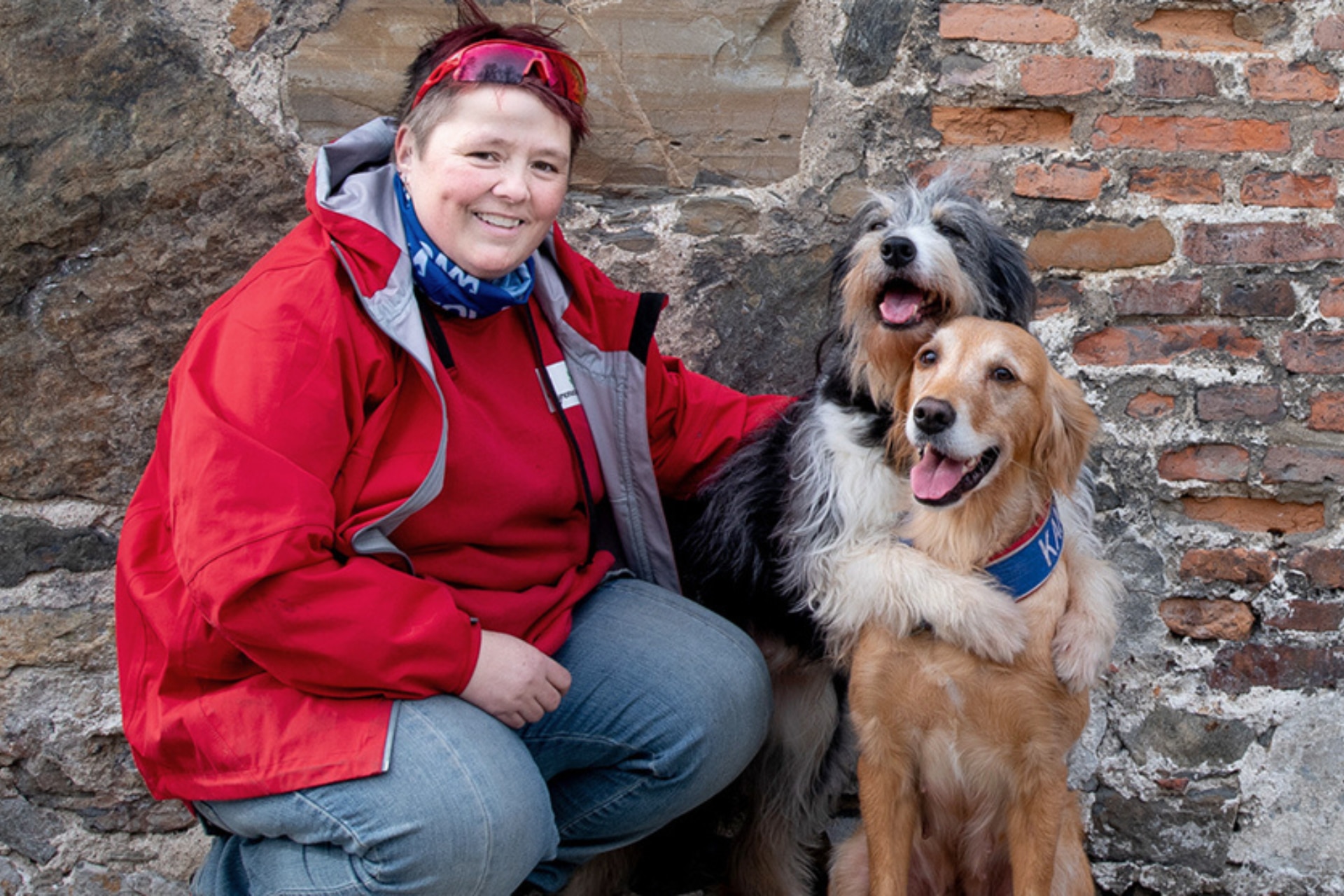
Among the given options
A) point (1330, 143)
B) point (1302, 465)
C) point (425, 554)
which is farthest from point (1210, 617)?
point (425, 554)

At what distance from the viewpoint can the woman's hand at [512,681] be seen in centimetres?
198

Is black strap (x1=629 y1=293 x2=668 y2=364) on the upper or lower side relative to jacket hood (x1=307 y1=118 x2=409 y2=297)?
lower

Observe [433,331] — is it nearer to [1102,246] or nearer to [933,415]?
[933,415]

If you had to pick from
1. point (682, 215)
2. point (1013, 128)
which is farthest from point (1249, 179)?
point (682, 215)

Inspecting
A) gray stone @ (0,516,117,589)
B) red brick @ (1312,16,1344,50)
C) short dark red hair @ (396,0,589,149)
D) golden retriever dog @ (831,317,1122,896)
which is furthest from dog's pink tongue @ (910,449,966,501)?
gray stone @ (0,516,117,589)

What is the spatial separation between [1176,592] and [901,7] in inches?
56.6

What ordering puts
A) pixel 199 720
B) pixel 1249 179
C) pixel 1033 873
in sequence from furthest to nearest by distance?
pixel 1249 179 → pixel 1033 873 → pixel 199 720

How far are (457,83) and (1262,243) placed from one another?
176cm

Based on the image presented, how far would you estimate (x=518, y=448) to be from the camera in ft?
7.18

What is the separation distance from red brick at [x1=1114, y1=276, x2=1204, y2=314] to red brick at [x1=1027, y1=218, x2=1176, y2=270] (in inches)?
1.8

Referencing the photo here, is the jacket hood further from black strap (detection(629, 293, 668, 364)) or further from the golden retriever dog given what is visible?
the golden retriever dog

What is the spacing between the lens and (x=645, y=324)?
7.99ft

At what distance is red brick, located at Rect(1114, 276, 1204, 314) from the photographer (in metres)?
2.68

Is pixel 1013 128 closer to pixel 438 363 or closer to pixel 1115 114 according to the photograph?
pixel 1115 114
